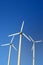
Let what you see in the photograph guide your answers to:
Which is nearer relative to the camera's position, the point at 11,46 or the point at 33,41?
the point at 33,41

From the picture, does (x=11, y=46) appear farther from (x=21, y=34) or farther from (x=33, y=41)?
(x=21, y=34)

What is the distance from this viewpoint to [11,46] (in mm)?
50469

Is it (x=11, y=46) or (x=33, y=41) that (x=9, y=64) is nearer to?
(x=11, y=46)

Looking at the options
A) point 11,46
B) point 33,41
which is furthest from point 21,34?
point 11,46

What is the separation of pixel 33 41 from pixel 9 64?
27.0ft

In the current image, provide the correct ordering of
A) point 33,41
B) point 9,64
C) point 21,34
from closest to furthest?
point 21,34 → point 33,41 → point 9,64

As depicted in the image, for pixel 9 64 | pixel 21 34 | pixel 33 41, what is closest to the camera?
pixel 21 34

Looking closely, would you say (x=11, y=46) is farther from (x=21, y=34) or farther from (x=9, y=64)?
(x=21, y=34)

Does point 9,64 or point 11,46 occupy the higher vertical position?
point 11,46

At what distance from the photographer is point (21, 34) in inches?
1596

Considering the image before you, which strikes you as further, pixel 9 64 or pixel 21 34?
pixel 9 64

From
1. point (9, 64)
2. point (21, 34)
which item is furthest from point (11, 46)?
point (21, 34)

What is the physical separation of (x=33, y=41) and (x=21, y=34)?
6.48 meters

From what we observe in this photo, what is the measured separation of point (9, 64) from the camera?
49594mm
